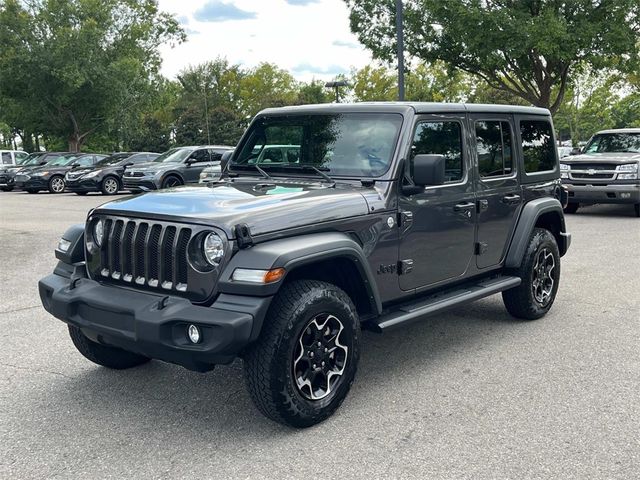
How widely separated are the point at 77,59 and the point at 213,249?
32.8 meters

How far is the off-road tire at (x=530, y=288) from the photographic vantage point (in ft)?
18.6

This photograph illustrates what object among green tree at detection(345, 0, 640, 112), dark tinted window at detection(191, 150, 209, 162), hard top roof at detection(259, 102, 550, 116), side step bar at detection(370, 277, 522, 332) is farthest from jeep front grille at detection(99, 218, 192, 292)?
green tree at detection(345, 0, 640, 112)

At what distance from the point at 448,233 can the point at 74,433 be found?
280 centimetres

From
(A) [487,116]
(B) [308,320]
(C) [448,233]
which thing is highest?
(A) [487,116]

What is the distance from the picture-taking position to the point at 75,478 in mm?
3248

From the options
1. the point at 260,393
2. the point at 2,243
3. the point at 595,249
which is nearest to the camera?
the point at 260,393

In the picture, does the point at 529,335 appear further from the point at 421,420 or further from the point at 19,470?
the point at 19,470

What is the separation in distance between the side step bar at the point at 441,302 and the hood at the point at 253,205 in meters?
0.73

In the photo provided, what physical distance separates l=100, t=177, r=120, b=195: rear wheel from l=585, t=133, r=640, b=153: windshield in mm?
15503

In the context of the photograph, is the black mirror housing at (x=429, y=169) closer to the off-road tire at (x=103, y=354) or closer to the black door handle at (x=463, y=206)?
the black door handle at (x=463, y=206)

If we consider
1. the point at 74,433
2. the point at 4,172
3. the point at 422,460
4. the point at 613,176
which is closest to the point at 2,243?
the point at 74,433

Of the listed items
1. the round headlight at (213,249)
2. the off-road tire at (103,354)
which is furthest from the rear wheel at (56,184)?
the round headlight at (213,249)

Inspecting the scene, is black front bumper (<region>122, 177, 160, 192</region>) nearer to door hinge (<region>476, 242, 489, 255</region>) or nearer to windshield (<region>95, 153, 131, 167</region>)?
windshield (<region>95, 153, 131, 167</region>)

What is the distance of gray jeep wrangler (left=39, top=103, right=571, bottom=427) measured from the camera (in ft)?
11.6
